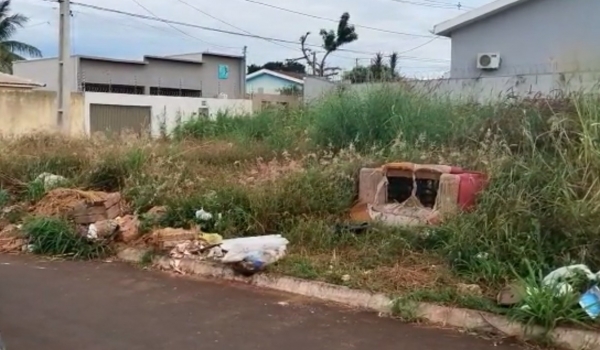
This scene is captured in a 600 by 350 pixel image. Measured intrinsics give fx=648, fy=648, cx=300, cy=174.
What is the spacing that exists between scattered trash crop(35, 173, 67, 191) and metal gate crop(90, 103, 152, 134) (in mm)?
11626

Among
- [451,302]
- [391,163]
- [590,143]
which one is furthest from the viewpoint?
[391,163]

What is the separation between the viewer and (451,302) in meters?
5.13

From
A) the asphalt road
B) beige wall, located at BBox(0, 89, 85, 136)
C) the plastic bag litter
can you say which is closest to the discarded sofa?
the plastic bag litter

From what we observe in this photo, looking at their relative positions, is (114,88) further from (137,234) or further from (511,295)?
(511,295)

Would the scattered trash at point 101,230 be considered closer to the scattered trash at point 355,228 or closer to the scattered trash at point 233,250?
the scattered trash at point 233,250

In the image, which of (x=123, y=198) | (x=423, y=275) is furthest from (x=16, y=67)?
(x=423, y=275)

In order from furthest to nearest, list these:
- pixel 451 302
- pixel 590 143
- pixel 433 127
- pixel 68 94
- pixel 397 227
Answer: pixel 68 94, pixel 433 127, pixel 397 227, pixel 590 143, pixel 451 302

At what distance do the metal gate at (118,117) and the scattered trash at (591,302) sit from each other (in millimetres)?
18311

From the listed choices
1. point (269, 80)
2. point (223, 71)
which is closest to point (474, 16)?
point (223, 71)

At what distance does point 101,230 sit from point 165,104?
17318mm

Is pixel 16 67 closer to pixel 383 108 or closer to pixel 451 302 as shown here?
pixel 383 108

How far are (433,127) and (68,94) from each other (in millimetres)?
11679

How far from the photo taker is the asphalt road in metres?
4.60

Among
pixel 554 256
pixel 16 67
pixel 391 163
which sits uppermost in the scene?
pixel 16 67
